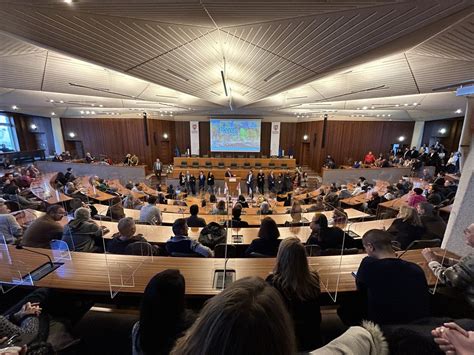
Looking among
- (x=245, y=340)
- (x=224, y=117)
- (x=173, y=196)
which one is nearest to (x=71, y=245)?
(x=245, y=340)

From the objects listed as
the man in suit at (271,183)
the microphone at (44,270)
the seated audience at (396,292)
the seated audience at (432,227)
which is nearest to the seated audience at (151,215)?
the microphone at (44,270)

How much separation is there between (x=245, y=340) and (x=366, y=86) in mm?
8395

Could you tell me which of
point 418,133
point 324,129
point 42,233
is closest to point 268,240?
point 42,233

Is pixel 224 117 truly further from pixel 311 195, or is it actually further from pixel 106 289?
pixel 106 289

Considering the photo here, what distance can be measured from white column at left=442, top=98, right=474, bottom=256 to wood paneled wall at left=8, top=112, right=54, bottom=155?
2153 centimetres

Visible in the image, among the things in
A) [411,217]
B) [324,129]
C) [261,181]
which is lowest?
[261,181]

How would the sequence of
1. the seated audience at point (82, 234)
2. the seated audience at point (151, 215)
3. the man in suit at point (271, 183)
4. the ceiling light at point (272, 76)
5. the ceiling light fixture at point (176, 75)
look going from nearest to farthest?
the seated audience at point (82, 234)
the seated audience at point (151, 215)
the ceiling light at point (272, 76)
the ceiling light fixture at point (176, 75)
the man in suit at point (271, 183)

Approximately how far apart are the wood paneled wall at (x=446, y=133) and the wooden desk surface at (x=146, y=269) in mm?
16656

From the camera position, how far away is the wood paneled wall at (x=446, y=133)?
13828 millimetres

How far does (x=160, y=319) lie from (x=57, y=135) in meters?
22.0

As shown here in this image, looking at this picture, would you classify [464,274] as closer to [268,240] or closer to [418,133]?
[268,240]

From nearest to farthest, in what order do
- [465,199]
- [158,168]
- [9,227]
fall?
[465,199], [9,227], [158,168]

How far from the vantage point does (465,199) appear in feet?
8.68

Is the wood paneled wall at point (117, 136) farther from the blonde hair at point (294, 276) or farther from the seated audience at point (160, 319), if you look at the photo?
the seated audience at point (160, 319)
